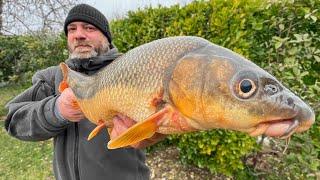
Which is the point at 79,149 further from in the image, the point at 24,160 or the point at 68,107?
the point at 24,160

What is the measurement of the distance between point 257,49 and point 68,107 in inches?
115

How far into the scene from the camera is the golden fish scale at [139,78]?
1735mm

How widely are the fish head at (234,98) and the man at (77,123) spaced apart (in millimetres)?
935

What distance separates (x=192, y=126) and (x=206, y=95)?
0.48ft

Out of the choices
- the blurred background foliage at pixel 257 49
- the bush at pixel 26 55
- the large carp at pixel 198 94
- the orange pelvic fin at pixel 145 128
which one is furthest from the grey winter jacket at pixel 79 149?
the bush at pixel 26 55

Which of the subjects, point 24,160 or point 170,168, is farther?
point 24,160

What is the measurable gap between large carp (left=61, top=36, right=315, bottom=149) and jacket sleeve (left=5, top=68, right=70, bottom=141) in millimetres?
657

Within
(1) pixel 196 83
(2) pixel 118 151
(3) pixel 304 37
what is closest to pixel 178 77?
(1) pixel 196 83

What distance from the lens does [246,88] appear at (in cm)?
156

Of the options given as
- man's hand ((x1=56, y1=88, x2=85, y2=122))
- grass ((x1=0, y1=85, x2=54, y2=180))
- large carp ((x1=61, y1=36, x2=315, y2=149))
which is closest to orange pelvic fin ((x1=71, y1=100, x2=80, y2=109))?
man's hand ((x1=56, y1=88, x2=85, y2=122))

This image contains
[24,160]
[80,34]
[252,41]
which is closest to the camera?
[80,34]

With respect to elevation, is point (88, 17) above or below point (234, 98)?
above

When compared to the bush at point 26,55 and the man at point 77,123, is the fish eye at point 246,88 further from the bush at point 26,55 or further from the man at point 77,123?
the bush at point 26,55

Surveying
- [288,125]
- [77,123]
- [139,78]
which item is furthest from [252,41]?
[288,125]
